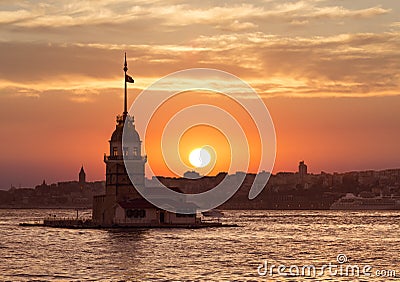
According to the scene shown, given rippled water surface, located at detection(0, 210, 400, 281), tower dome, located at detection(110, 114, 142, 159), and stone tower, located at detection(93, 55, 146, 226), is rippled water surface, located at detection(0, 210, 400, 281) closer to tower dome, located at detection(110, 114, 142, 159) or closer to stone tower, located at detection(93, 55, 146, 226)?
stone tower, located at detection(93, 55, 146, 226)

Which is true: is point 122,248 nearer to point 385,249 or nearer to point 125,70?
point 385,249

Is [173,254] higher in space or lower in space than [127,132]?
lower

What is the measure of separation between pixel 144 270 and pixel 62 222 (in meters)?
70.0

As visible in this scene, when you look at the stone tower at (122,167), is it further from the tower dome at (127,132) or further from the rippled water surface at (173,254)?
the rippled water surface at (173,254)

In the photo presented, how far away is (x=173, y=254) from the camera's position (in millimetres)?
82125

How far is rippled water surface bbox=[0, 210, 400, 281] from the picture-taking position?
6575 centimetres

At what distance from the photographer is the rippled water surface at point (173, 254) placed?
6575 cm

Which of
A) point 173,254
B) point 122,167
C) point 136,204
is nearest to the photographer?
point 173,254

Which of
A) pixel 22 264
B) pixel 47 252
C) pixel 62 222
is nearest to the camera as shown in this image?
pixel 22 264

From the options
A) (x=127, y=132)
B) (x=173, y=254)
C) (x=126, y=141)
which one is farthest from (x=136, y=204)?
(x=173, y=254)

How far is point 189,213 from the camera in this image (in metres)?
120

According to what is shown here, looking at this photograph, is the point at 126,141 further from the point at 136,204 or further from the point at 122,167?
the point at 136,204

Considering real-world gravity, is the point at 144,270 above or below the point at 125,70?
below

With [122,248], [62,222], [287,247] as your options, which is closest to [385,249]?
[287,247]
